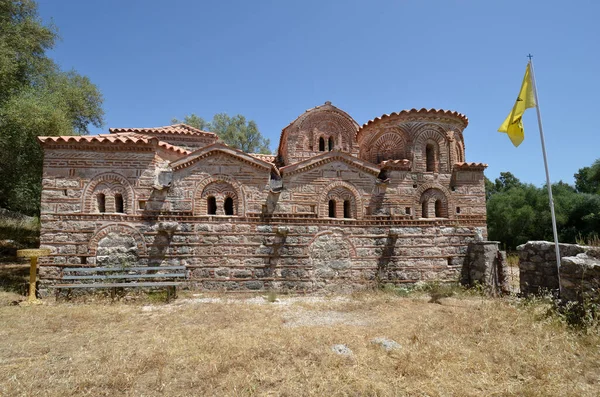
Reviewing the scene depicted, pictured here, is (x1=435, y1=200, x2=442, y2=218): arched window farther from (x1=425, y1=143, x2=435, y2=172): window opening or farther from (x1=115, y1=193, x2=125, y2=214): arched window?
(x1=115, y1=193, x2=125, y2=214): arched window

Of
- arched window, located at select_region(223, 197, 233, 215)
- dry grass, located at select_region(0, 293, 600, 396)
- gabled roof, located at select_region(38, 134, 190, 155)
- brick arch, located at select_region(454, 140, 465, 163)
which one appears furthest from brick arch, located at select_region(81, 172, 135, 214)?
brick arch, located at select_region(454, 140, 465, 163)

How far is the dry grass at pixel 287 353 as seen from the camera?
12.5 ft

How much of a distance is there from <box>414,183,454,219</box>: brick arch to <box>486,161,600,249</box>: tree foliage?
52.8 feet

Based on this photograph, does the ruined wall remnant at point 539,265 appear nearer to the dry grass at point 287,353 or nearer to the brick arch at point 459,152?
the dry grass at point 287,353

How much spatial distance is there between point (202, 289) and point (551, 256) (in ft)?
29.1

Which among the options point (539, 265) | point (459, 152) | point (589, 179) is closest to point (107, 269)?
point (539, 265)

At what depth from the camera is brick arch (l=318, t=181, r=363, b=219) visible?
9.66 metres

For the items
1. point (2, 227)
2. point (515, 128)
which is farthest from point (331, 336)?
point (2, 227)

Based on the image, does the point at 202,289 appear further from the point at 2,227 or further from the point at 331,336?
the point at 2,227

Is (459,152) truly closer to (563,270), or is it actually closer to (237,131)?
(563,270)

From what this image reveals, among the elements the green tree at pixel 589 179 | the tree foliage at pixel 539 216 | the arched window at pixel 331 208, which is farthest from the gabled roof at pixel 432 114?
the green tree at pixel 589 179

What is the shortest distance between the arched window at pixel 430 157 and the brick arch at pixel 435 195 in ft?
2.26

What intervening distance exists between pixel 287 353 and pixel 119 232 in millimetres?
6160

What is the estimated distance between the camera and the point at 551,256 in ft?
24.4
